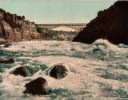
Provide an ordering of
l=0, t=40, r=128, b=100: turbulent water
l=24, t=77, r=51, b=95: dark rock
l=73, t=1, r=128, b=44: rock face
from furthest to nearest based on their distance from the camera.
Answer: l=73, t=1, r=128, b=44: rock face → l=24, t=77, r=51, b=95: dark rock → l=0, t=40, r=128, b=100: turbulent water

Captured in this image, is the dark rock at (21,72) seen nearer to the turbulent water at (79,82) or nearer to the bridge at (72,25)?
the turbulent water at (79,82)

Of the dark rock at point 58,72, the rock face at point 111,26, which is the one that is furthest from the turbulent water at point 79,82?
the rock face at point 111,26

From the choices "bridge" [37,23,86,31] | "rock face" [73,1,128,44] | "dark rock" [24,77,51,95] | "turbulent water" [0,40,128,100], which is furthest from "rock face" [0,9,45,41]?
"dark rock" [24,77,51,95]

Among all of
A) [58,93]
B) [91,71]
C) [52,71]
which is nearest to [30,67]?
[52,71]

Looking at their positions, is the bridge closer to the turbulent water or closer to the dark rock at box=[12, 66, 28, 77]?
the turbulent water

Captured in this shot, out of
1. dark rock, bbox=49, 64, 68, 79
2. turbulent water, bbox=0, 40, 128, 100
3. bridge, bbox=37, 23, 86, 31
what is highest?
dark rock, bbox=49, 64, 68, 79

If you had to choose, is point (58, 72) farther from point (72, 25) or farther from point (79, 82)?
point (72, 25)

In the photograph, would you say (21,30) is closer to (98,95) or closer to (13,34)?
(13,34)
